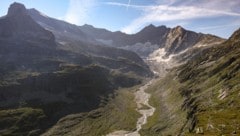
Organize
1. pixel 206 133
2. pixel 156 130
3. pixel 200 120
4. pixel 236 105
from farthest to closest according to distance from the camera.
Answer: pixel 156 130 → pixel 236 105 → pixel 200 120 → pixel 206 133

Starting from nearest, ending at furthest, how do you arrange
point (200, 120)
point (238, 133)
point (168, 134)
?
1. point (238, 133)
2. point (200, 120)
3. point (168, 134)

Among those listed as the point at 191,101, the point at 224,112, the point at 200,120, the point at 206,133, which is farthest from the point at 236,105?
the point at 191,101

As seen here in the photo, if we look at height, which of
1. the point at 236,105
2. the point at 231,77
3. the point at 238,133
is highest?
the point at 231,77

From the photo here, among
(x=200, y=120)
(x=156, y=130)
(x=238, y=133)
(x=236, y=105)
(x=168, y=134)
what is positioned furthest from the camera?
(x=156, y=130)

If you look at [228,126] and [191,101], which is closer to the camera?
[228,126]

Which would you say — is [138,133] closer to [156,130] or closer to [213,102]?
[156,130]

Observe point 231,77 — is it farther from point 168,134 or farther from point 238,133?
point 238,133

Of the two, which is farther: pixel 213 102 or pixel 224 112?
pixel 213 102

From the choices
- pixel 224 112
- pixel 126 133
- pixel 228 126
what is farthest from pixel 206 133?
pixel 126 133

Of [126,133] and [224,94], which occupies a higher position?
[224,94]
